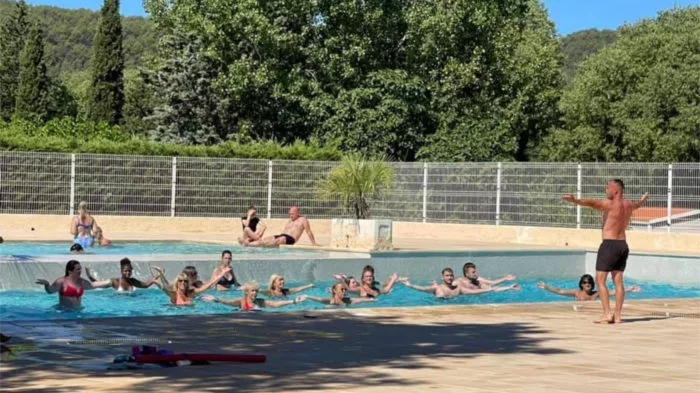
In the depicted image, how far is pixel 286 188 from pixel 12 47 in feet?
144

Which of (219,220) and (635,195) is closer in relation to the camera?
(635,195)

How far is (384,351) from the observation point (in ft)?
32.4

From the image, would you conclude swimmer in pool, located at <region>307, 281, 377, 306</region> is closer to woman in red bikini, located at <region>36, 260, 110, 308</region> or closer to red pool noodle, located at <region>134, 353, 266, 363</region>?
woman in red bikini, located at <region>36, 260, 110, 308</region>

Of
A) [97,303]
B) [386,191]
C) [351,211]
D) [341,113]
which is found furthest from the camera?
[341,113]

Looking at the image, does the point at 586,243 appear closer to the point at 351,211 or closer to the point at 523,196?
the point at 523,196

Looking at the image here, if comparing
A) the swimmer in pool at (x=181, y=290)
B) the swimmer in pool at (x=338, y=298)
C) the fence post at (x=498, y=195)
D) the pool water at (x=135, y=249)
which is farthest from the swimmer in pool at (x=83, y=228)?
the fence post at (x=498, y=195)

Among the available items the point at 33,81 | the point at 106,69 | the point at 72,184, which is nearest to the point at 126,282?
the point at 72,184

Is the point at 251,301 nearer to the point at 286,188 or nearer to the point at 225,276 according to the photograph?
the point at 225,276

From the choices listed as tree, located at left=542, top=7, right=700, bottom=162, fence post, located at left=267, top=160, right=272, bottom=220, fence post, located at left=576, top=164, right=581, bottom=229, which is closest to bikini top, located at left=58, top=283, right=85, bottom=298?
fence post, located at left=576, top=164, right=581, bottom=229

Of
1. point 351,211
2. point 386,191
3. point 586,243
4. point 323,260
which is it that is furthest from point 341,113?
point 323,260

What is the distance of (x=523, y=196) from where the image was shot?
104 ft

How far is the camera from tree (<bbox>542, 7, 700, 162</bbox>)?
54656mm

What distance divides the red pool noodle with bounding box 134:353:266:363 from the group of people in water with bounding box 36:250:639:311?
634cm

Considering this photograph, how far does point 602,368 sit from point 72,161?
24.9 metres
